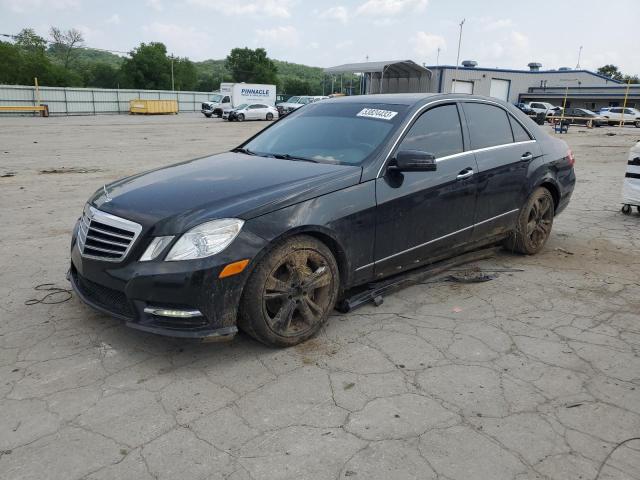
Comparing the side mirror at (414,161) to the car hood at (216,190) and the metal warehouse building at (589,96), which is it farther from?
the metal warehouse building at (589,96)

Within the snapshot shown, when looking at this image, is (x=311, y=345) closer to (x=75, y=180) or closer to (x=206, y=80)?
(x=75, y=180)

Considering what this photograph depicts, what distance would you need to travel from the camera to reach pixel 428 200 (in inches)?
164

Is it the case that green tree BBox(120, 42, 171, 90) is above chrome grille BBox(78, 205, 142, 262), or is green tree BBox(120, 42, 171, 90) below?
above

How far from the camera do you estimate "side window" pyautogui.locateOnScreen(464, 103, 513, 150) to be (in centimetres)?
476

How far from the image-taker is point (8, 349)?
137 inches

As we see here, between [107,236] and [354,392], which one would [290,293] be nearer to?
[354,392]

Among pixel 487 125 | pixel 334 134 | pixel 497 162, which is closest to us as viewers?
pixel 334 134

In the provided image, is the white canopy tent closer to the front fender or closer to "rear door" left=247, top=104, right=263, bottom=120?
"rear door" left=247, top=104, right=263, bottom=120

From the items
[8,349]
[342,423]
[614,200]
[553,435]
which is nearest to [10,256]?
[8,349]

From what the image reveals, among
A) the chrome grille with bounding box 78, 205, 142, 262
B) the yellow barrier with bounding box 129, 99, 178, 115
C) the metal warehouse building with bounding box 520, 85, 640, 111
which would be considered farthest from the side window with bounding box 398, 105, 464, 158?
the metal warehouse building with bounding box 520, 85, 640, 111

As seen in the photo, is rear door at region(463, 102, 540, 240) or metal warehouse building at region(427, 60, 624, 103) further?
metal warehouse building at region(427, 60, 624, 103)

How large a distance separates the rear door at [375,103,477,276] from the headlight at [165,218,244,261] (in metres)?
1.17

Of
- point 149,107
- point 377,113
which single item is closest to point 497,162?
point 377,113

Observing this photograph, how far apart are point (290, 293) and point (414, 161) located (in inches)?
51.3
